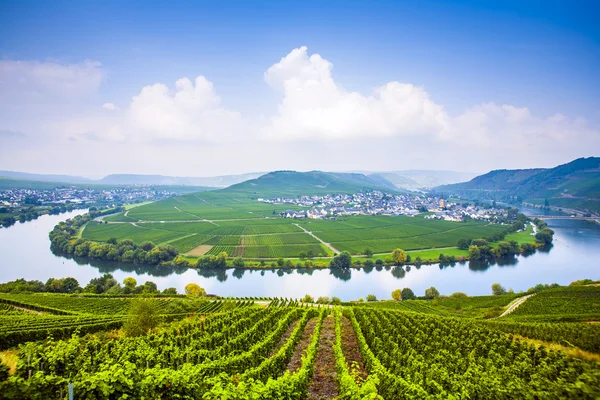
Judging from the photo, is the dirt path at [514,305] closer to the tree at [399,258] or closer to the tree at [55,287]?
the tree at [399,258]

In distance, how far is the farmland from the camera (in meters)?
77.6

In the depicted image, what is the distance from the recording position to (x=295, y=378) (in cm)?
1067

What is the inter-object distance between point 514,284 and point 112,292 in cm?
6857

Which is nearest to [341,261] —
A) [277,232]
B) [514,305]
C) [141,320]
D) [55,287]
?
[514,305]

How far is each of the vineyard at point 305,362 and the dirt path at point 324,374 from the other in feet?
0.16

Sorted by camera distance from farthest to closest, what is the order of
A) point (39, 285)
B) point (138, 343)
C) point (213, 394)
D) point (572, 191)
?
point (572, 191) → point (39, 285) → point (138, 343) → point (213, 394)

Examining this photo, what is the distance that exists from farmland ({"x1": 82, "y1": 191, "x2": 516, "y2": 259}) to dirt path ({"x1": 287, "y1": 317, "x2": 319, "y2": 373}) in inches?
1819

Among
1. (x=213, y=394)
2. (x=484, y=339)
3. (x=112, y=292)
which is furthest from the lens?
(x=112, y=292)

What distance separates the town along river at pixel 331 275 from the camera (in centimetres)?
5498

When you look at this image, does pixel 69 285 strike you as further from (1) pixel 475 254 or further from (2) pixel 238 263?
Result: (1) pixel 475 254

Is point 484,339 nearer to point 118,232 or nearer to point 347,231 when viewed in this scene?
point 347,231

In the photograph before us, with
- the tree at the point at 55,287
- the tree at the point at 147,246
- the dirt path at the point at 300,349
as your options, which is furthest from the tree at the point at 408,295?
the tree at the point at 147,246

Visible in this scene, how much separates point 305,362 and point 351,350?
20.0ft

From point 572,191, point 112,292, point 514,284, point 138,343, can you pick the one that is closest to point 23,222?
point 112,292
